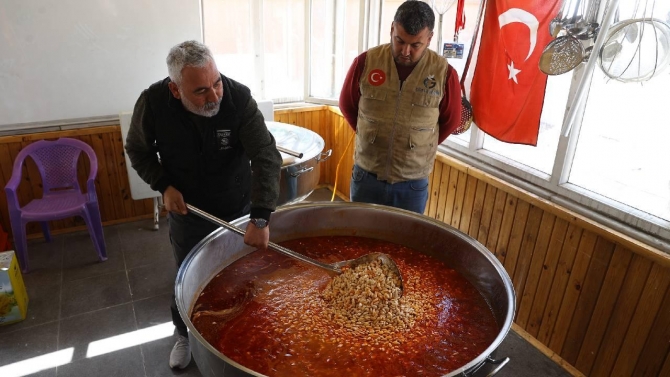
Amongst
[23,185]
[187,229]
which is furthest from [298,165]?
[23,185]

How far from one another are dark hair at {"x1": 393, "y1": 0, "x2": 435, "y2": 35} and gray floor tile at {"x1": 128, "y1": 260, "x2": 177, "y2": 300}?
211 cm

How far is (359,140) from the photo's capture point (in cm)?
244

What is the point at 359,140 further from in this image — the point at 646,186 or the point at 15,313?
the point at 15,313

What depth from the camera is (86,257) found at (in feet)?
10.9

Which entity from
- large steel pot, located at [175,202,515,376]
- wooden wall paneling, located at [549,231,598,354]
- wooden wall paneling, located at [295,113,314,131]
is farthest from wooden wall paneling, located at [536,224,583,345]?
wooden wall paneling, located at [295,113,314,131]

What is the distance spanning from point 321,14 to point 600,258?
3258mm

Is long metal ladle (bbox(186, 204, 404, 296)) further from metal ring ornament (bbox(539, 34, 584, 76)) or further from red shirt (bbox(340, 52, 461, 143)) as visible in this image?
metal ring ornament (bbox(539, 34, 584, 76))

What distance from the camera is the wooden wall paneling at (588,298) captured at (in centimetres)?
214

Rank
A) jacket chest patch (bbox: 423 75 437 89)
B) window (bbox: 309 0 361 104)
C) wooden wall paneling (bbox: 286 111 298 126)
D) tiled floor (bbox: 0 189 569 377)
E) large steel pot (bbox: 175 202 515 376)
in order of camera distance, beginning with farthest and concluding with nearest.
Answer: wooden wall paneling (bbox: 286 111 298 126)
window (bbox: 309 0 361 104)
tiled floor (bbox: 0 189 569 377)
jacket chest patch (bbox: 423 75 437 89)
large steel pot (bbox: 175 202 515 376)

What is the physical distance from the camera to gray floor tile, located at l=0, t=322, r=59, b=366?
2375 millimetres

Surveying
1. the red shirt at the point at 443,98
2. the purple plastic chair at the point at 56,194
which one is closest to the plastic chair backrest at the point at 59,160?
the purple plastic chair at the point at 56,194

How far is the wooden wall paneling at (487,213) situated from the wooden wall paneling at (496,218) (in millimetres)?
19

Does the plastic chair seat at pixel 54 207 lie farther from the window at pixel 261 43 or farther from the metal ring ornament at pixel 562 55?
the metal ring ornament at pixel 562 55

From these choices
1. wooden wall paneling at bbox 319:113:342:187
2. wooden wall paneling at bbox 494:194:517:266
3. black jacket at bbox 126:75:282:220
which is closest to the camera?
black jacket at bbox 126:75:282:220
